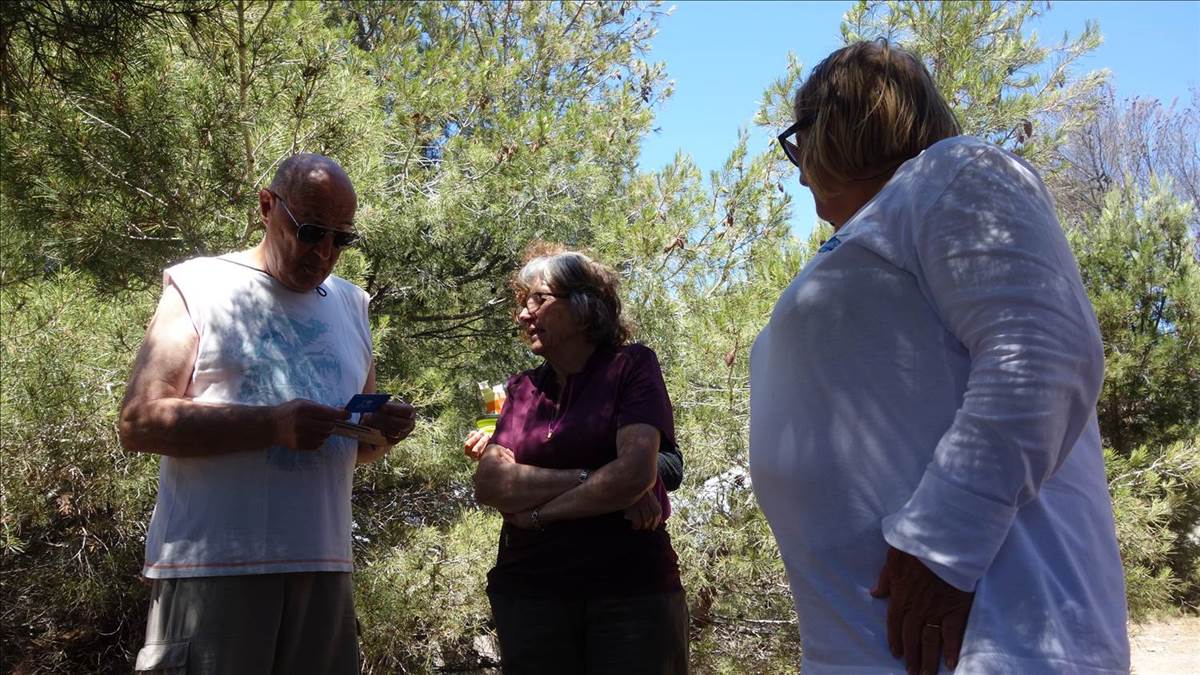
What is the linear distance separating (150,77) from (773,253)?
8.08ft

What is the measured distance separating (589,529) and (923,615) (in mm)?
1217

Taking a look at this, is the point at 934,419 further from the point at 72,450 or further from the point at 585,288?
the point at 72,450

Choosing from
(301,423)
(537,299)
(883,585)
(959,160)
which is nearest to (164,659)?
(301,423)

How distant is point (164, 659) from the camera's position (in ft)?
6.03

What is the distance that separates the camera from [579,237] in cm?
490

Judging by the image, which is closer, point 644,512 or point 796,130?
point 796,130

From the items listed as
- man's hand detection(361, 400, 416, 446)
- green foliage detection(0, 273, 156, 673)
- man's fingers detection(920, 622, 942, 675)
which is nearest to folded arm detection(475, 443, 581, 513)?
man's hand detection(361, 400, 416, 446)

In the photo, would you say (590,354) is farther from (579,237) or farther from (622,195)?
(622,195)

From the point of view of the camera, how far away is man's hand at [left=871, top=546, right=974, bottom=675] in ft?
3.61

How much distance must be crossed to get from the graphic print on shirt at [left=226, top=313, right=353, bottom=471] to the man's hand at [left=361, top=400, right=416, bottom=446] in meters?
Answer: 0.09

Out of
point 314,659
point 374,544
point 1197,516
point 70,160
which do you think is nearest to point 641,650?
point 314,659

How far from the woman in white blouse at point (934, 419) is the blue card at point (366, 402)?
3.17 ft

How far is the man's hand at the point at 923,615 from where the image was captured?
110cm

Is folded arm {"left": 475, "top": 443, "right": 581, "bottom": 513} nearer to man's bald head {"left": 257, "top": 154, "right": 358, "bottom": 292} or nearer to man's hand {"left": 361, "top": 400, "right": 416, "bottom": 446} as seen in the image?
man's hand {"left": 361, "top": 400, "right": 416, "bottom": 446}
